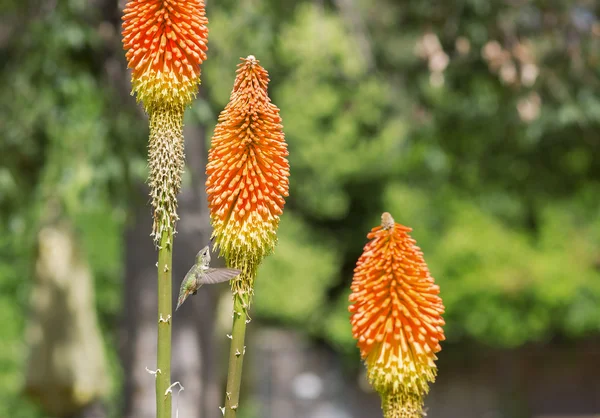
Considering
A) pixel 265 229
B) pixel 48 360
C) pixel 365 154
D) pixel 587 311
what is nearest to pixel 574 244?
pixel 587 311

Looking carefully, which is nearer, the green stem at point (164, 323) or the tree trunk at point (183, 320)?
the green stem at point (164, 323)

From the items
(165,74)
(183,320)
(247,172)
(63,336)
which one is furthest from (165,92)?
(63,336)

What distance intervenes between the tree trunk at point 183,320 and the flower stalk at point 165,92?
6.08 metres

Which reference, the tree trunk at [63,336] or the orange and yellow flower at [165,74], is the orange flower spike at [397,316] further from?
the tree trunk at [63,336]

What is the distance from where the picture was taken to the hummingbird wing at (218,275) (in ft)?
5.05

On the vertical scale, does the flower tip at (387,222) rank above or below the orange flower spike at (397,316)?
above

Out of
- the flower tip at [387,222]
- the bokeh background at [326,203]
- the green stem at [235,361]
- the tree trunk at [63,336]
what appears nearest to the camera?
the green stem at [235,361]

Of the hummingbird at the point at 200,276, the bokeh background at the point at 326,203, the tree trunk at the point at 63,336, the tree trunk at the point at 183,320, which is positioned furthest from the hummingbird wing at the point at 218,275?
the tree trunk at the point at 63,336

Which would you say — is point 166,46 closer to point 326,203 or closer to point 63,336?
point 63,336

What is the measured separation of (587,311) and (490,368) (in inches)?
138

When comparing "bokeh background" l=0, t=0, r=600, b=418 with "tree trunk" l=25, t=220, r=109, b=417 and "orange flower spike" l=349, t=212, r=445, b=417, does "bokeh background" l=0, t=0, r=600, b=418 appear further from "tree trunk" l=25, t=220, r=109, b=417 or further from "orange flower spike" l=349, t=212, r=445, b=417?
"orange flower spike" l=349, t=212, r=445, b=417

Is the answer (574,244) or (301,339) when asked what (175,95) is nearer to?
(574,244)

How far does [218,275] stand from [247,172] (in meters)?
0.20

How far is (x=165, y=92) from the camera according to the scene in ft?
5.25
